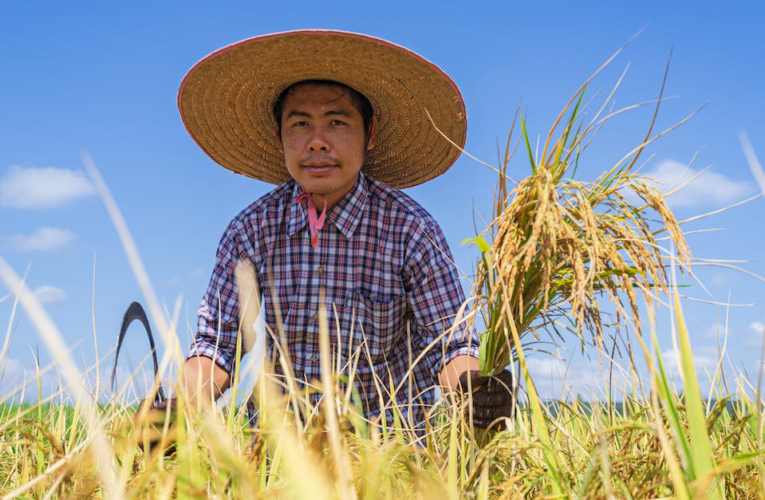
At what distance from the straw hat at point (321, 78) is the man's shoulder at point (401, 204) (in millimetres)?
262

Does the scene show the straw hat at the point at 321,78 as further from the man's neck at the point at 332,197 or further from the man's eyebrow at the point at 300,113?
the man's neck at the point at 332,197

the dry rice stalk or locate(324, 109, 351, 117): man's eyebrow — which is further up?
locate(324, 109, 351, 117): man's eyebrow

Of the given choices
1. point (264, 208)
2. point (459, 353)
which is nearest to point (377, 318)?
point (459, 353)

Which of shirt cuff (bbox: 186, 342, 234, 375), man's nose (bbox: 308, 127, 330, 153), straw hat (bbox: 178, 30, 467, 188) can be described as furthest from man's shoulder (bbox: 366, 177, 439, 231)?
shirt cuff (bbox: 186, 342, 234, 375)

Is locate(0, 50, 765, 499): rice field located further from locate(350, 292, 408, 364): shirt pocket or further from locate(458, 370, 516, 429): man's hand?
locate(350, 292, 408, 364): shirt pocket

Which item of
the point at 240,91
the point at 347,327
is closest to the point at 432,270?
the point at 347,327

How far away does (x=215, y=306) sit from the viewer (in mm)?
2891

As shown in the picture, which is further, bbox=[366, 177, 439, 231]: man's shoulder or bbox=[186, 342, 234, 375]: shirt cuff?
bbox=[366, 177, 439, 231]: man's shoulder

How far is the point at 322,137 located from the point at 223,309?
2.92ft

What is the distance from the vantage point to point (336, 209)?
288cm

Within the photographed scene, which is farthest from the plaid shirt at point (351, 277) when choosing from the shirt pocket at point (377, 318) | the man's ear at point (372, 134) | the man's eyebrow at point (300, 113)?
the man's eyebrow at point (300, 113)

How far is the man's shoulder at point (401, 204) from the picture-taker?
281 cm

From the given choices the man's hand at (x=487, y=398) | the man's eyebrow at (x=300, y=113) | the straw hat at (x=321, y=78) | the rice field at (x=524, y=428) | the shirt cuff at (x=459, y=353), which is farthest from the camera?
the man's eyebrow at (x=300, y=113)

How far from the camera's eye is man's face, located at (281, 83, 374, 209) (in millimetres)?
2682
